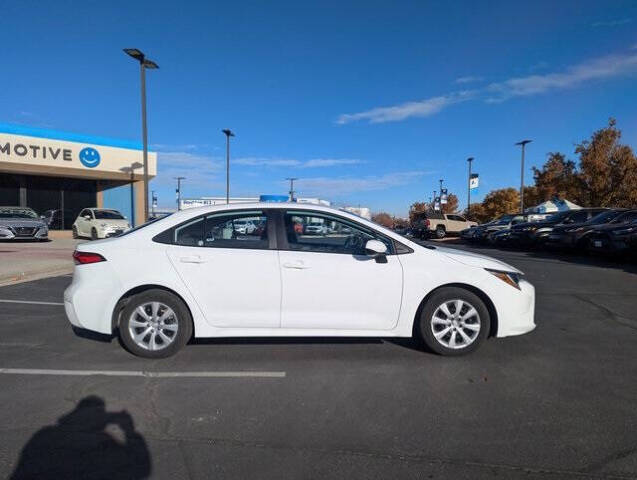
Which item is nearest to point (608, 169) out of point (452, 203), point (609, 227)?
point (609, 227)

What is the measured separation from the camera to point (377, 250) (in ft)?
14.1

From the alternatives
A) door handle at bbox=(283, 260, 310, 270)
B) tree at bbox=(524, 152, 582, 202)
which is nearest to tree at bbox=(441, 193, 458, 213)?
tree at bbox=(524, 152, 582, 202)

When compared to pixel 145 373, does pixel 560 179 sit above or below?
above

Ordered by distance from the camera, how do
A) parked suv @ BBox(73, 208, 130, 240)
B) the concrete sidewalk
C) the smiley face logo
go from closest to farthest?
the concrete sidewalk
parked suv @ BBox(73, 208, 130, 240)
the smiley face logo

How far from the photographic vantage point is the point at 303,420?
321 cm

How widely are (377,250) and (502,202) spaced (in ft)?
181

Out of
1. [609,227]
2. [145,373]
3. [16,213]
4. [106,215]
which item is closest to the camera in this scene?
[145,373]

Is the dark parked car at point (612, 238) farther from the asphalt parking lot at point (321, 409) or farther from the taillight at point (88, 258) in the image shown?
the taillight at point (88, 258)

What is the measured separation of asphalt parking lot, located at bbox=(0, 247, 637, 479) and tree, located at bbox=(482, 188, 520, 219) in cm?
5235

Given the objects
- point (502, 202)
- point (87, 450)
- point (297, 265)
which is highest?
point (502, 202)

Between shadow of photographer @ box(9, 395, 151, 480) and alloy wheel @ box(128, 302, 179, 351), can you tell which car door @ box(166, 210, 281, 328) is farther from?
shadow of photographer @ box(9, 395, 151, 480)

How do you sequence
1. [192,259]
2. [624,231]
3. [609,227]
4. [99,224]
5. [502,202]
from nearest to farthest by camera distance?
1. [192,259]
2. [624,231]
3. [609,227]
4. [99,224]
5. [502,202]

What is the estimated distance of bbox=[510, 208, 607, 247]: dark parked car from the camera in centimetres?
1755

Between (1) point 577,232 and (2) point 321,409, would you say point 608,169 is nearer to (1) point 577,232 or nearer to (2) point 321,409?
(1) point 577,232
